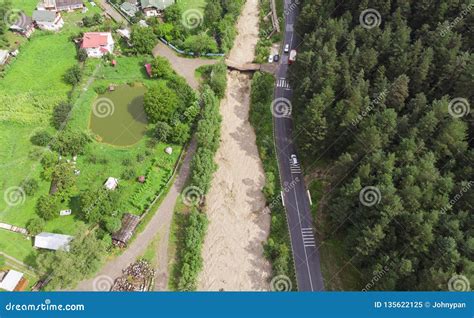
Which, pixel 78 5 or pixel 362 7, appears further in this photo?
pixel 78 5

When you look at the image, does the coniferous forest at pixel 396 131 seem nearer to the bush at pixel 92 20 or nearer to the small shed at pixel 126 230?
the small shed at pixel 126 230

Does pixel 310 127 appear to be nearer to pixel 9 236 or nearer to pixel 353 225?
pixel 353 225

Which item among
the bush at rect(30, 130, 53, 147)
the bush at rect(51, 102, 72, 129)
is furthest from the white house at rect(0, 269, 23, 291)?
the bush at rect(51, 102, 72, 129)

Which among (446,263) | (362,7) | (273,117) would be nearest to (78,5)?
(273,117)

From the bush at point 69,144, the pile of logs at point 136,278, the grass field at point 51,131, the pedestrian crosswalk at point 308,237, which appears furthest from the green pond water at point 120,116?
the pedestrian crosswalk at point 308,237

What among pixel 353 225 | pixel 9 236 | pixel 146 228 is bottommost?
pixel 9 236

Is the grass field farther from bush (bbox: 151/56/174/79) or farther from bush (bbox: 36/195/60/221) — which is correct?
bush (bbox: 151/56/174/79)
